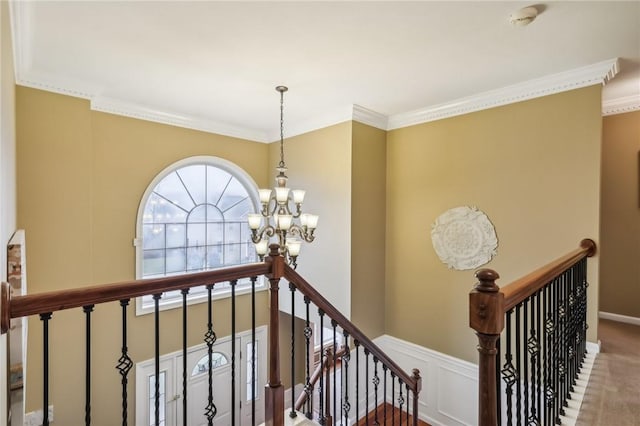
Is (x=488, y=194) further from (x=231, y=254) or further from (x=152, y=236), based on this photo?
(x=152, y=236)

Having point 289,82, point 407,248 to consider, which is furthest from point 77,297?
point 407,248

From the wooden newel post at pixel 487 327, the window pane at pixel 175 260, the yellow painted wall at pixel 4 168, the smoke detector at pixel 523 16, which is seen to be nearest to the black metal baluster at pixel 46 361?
the yellow painted wall at pixel 4 168

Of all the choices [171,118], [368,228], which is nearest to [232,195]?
[171,118]

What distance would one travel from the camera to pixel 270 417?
1649 mm

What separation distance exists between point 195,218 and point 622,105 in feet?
17.6

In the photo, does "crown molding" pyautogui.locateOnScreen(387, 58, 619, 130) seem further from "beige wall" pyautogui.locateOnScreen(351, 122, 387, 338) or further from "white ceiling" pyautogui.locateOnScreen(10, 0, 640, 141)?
"beige wall" pyautogui.locateOnScreen(351, 122, 387, 338)

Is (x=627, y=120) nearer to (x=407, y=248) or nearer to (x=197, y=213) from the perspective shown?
(x=407, y=248)

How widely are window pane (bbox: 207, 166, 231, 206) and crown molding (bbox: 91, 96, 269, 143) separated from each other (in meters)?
0.56

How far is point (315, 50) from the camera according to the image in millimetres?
2516

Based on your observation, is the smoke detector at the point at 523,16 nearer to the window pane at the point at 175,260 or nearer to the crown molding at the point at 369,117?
the crown molding at the point at 369,117

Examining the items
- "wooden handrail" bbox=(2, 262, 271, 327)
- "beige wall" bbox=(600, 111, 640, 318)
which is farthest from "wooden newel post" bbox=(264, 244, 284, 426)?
"beige wall" bbox=(600, 111, 640, 318)

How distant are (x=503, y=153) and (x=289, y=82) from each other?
→ 234 centimetres

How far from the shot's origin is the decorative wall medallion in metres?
3.38

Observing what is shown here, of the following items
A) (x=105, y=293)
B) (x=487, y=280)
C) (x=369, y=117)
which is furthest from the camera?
(x=369, y=117)
